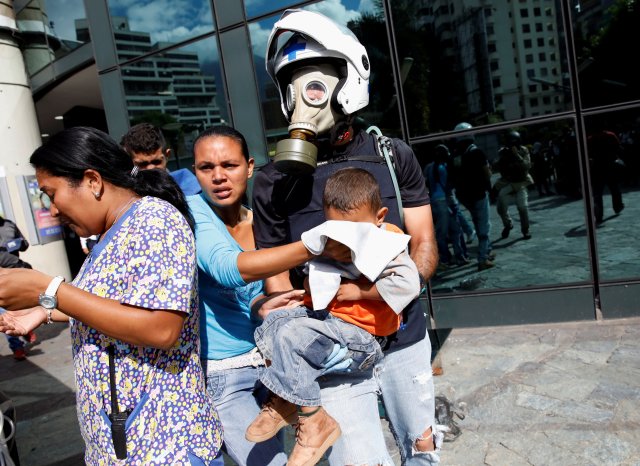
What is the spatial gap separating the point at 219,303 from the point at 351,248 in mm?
636

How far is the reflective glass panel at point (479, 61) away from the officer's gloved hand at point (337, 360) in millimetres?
4281

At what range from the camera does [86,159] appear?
163cm

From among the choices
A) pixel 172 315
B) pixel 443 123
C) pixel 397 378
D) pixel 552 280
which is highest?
pixel 443 123

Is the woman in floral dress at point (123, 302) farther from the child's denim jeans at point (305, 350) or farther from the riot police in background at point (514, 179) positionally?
the riot police in background at point (514, 179)

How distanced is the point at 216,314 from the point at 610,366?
358 cm

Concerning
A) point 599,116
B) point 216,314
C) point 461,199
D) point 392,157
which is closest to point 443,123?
point 461,199

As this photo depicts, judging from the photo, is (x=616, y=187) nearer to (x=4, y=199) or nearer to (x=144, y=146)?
(x=144, y=146)

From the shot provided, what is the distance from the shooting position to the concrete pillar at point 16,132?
9.36 metres

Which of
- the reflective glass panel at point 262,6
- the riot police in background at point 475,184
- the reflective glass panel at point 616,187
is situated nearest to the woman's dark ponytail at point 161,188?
the riot police in background at point 475,184

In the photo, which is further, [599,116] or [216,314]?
[599,116]

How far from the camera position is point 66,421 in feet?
15.5

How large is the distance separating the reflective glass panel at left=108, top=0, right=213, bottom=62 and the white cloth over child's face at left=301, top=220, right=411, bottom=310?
18.1 ft

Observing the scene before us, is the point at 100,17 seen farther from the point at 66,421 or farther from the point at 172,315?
the point at 172,315

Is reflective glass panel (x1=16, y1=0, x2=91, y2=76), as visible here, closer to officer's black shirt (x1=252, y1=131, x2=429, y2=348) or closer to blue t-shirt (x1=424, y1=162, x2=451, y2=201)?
blue t-shirt (x1=424, y1=162, x2=451, y2=201)
